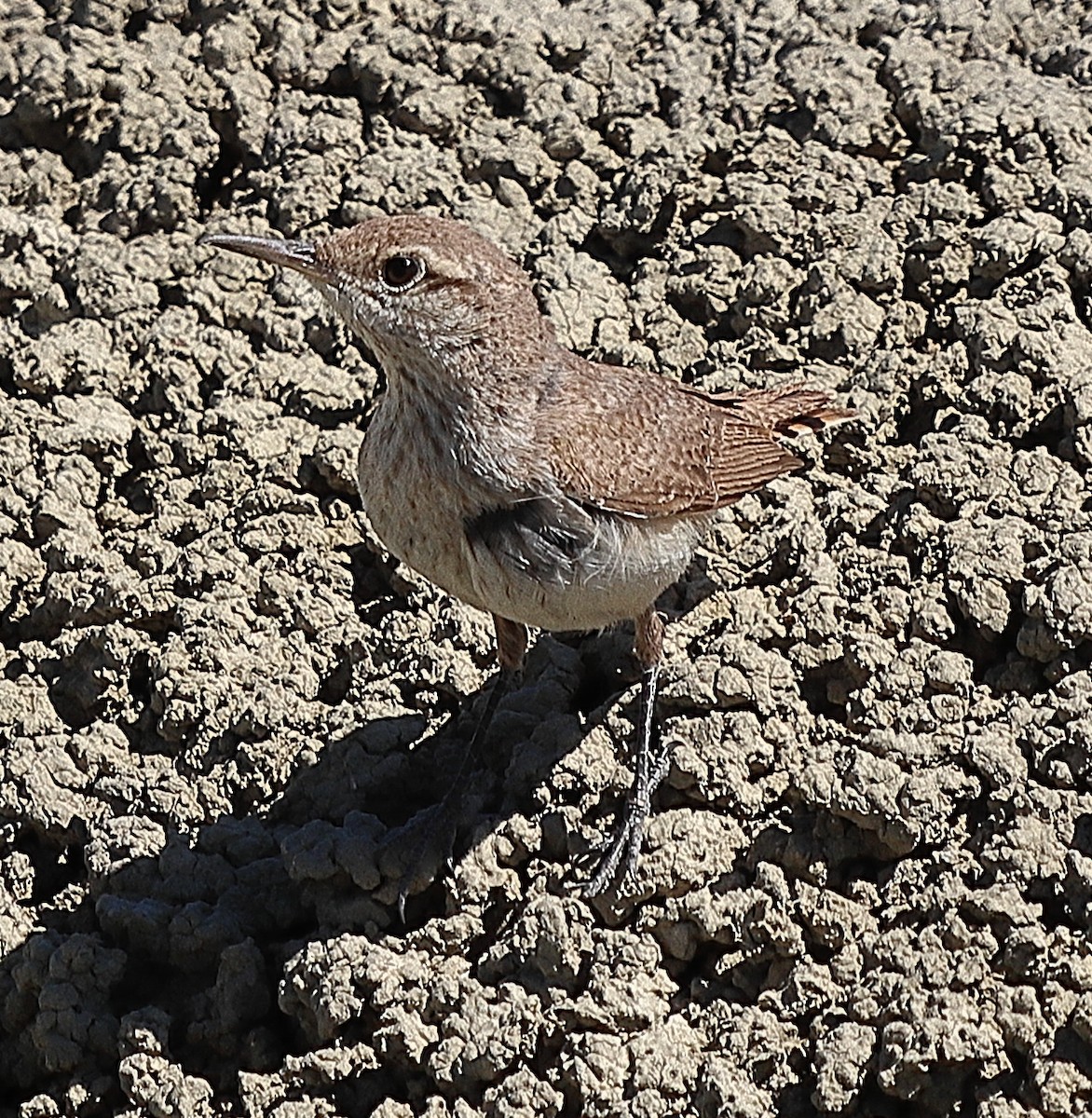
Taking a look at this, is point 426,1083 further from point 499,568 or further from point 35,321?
point 35,321

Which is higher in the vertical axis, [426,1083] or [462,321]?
[462,321]

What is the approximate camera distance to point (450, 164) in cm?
632

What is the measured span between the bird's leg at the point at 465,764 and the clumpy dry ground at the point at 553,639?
80mm

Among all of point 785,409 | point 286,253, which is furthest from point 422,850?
point 785,409

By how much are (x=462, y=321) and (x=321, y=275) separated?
0.40 metres

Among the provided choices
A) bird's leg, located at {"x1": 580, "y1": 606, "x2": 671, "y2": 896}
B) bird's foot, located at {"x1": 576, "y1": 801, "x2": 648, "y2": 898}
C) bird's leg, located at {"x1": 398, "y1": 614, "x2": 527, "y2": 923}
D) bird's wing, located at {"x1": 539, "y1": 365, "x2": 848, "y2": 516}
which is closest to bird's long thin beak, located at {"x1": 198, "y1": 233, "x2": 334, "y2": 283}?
bird's wing, located at {"x1": 539, "y1": 365, "x2": 848, "y2": 516}

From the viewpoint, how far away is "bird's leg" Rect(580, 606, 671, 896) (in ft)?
14.8

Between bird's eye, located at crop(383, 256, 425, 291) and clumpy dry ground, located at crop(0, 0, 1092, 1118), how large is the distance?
4.03 ft

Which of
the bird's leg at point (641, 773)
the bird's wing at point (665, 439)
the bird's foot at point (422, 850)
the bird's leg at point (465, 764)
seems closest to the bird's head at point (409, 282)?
the bird's wing at point (665, 439)

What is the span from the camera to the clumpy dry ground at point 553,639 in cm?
435

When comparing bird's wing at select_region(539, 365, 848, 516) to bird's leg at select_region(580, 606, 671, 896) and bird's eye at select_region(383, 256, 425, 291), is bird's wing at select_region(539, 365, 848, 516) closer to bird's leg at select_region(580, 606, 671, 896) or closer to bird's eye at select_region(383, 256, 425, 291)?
bird's leg at select_region(580, 606, 671, 896)

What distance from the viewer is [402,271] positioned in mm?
4469

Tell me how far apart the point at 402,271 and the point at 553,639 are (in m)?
1.48

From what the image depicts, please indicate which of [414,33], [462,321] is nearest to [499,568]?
[462,321]
